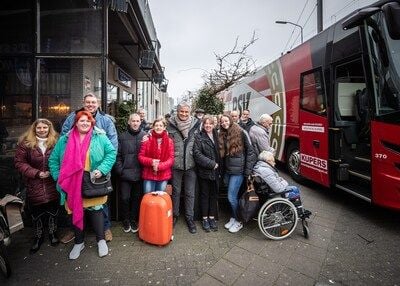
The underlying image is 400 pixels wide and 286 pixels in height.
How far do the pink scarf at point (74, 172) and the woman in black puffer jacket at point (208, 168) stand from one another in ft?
5.30

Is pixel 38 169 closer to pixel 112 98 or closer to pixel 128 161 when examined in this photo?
pixel 128 161

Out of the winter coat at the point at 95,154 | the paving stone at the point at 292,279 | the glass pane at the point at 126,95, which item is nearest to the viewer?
the paving stone at the point at 292,279

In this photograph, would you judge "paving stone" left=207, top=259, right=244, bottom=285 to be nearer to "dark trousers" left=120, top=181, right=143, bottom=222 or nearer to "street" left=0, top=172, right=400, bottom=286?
"street" left=0, top=172, right=400, bottom=286

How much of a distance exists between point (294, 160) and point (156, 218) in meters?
4.75

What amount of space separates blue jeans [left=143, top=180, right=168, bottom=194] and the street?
0.71 metres

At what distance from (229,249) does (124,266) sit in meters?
1.39

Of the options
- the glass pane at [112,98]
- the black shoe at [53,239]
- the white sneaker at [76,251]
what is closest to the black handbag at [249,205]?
the white sneaker at [76,251]

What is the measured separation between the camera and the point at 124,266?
356 cm

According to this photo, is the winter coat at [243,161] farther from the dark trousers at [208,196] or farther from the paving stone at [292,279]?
the paving stone at [292,279]

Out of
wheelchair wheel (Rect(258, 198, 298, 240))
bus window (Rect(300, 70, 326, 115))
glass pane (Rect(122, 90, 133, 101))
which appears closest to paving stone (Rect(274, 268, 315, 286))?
wheelchair wheel (Rect(258, 198, 298, 240))

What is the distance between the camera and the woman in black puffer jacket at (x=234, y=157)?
15.0 ft

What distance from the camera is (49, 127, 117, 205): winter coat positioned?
3.75 meters

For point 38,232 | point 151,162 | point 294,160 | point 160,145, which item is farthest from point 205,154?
point 294,160

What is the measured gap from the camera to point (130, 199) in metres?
4.69
